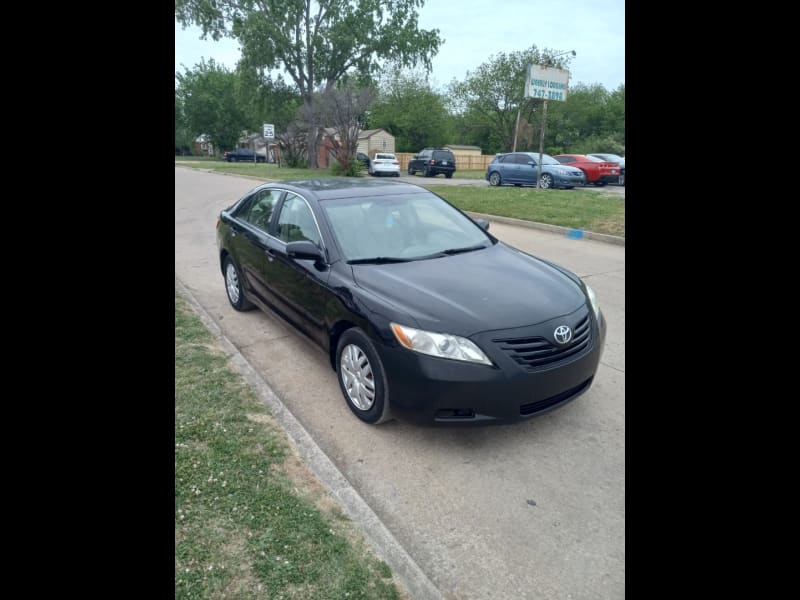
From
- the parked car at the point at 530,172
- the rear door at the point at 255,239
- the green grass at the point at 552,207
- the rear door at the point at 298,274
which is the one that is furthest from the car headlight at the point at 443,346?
the parked car at the point at 530,172

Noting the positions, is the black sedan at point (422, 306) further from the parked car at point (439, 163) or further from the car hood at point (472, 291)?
the parked car at point (439, 163)

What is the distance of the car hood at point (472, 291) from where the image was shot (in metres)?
3.13

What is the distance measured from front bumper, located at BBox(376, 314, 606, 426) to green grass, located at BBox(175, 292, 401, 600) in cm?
72

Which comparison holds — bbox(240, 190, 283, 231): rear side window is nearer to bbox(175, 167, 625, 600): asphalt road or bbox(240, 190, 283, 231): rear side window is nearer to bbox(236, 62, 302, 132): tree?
bbox(175, 167, 625, 600): asphalt road

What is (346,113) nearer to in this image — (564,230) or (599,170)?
(599,170)

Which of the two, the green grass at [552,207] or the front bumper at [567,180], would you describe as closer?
the green grass at [552,207]

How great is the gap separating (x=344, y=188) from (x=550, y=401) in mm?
2654

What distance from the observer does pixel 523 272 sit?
382 centimetres

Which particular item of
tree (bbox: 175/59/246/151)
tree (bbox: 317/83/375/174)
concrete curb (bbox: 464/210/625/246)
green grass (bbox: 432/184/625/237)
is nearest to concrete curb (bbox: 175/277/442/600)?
concrete curb (bbox: 464/210/625/246)

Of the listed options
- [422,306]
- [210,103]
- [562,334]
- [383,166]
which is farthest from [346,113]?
[210,103]

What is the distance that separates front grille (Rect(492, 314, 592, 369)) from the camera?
9.95ft

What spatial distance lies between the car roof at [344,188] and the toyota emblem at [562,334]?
2.18 meters
